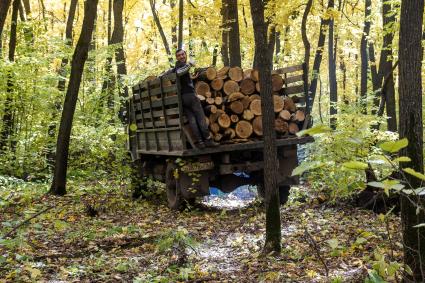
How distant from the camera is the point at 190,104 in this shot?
926 centimetres

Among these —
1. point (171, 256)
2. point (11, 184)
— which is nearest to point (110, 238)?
point (171, 256)

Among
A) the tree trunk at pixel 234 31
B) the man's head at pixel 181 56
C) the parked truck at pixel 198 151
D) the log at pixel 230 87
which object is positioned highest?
the tree trunk at pixel 234 31

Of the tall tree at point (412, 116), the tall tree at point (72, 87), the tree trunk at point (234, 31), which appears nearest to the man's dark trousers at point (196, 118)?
the tall tree at point (72, 87)

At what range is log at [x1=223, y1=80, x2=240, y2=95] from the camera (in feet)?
32.1

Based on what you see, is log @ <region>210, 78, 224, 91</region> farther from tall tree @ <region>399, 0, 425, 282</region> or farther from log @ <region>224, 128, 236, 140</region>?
tall tree @ <region>399, 0, 425, 282</region>

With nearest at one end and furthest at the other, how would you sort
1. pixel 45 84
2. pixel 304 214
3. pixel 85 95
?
pixel 304 214
pixel 45 84
pixel 85 95

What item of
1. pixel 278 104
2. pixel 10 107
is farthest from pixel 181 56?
pixel 10 107

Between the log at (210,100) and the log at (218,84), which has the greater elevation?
the log at (218,84)

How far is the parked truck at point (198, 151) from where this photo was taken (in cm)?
941

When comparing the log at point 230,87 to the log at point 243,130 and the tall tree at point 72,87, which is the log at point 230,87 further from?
the tall tree at point 72,87

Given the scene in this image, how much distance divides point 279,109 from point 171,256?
194 inches

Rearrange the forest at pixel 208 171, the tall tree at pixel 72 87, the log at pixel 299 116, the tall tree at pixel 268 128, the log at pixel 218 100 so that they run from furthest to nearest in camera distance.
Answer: the tall tree at pixel 72 87 < the log at pixel 299 116 < the log at pixel 218 100 < the tall tree at pixel 268 128 < the forest at pixel 208 171

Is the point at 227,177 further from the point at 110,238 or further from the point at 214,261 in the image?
the point at 214,261

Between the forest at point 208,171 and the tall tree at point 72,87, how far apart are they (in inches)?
1.3
